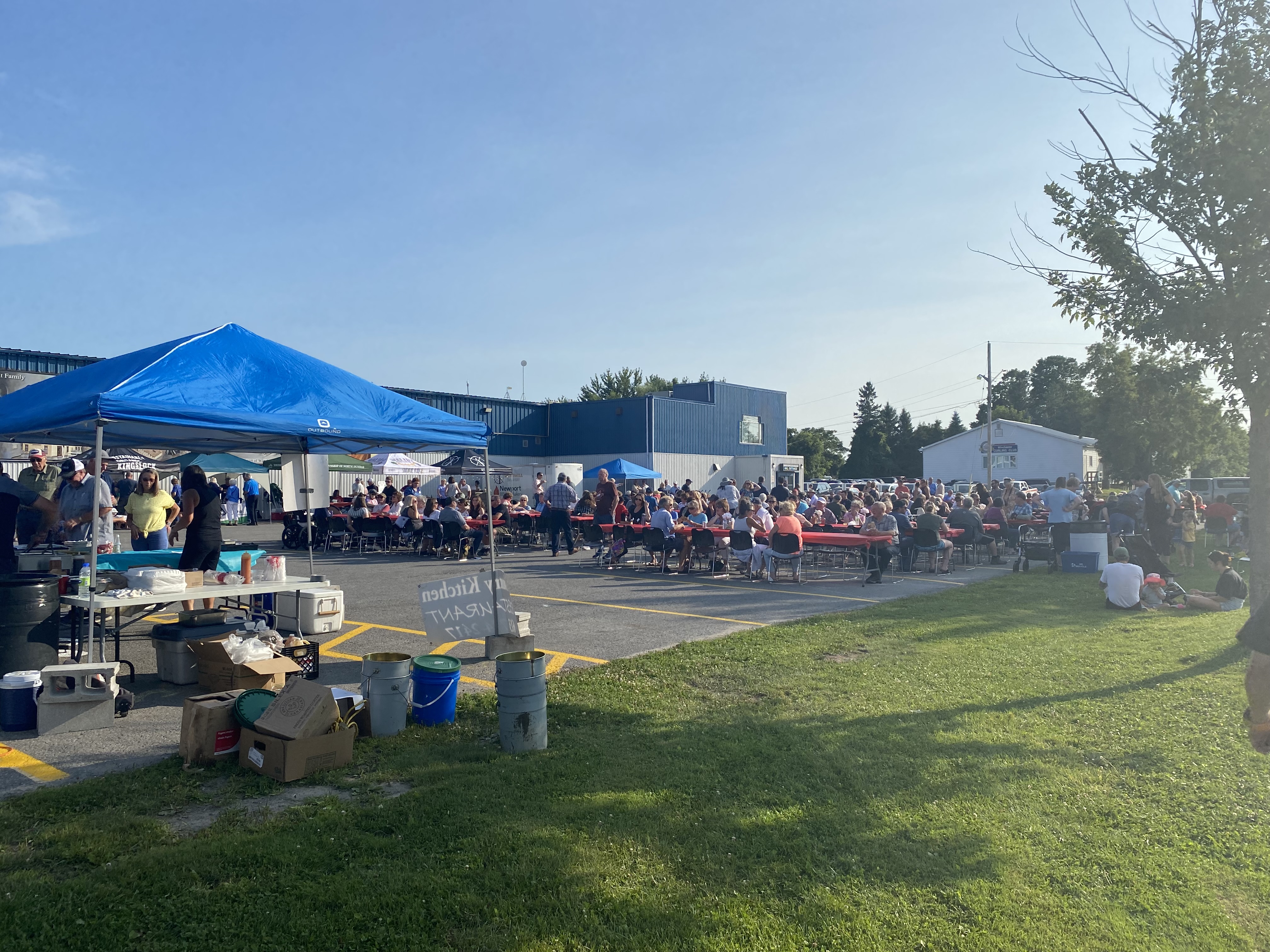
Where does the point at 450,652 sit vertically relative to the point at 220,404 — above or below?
below

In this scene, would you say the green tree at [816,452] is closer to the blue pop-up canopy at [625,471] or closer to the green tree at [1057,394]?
the green tree at [1057,394]

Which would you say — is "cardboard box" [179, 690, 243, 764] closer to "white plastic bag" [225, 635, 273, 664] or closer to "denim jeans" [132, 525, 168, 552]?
"white plastic bag" [225, 635, 273, 664]

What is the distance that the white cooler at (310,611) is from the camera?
8898mm

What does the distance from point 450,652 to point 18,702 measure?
3.68m

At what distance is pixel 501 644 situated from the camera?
8117 millimetres

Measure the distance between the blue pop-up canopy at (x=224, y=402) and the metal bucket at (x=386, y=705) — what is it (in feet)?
8.61

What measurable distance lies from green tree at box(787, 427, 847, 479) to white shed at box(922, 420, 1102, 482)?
14.5m

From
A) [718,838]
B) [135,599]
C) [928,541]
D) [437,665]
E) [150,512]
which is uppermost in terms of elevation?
[150,512]

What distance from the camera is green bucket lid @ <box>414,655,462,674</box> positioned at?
19.4 feet

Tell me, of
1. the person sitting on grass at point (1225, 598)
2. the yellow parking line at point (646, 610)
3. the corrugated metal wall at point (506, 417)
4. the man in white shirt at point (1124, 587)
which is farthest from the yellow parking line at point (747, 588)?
→ the corrugated metal wall at point (506, 417)

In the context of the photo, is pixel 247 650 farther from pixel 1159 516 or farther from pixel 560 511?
pixel 1159 516

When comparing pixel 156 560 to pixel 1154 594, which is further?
pixel 1154 594

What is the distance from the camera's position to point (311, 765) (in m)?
4.92

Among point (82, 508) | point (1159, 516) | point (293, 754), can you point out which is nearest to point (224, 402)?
point (293, 754)
